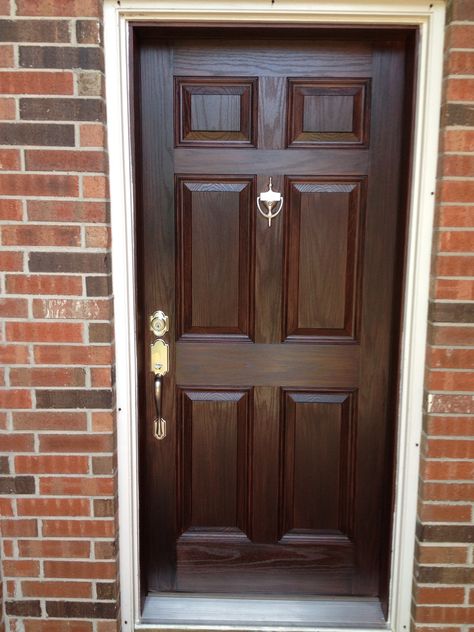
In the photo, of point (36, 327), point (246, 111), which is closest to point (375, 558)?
point (36, 327)

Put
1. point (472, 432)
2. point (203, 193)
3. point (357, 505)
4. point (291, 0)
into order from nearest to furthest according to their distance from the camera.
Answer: point (291, 0), point (472, 432), point (203, 193), point (357, 505)

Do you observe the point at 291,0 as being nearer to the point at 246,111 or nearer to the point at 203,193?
the point at 246,111

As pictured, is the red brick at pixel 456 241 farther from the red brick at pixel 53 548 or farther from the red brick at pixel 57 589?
the red brick at pixel 57 589

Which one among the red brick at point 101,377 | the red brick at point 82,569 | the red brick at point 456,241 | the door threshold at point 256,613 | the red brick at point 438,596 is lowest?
the door threshold at point 256,613


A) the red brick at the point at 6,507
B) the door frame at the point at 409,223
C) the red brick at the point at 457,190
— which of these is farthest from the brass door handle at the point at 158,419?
the red brick at the point at 457,190

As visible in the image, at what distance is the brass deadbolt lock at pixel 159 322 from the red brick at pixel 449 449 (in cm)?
104

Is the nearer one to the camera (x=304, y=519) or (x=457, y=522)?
(x=457, y=522)

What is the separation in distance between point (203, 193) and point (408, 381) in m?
1.01

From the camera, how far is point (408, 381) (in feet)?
6.56

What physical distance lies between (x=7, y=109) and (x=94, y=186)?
0.36 metres

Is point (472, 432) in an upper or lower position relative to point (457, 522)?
upper

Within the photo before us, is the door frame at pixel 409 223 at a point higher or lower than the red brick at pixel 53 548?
higher

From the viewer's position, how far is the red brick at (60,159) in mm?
1837

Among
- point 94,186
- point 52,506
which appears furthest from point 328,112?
point 52,506
